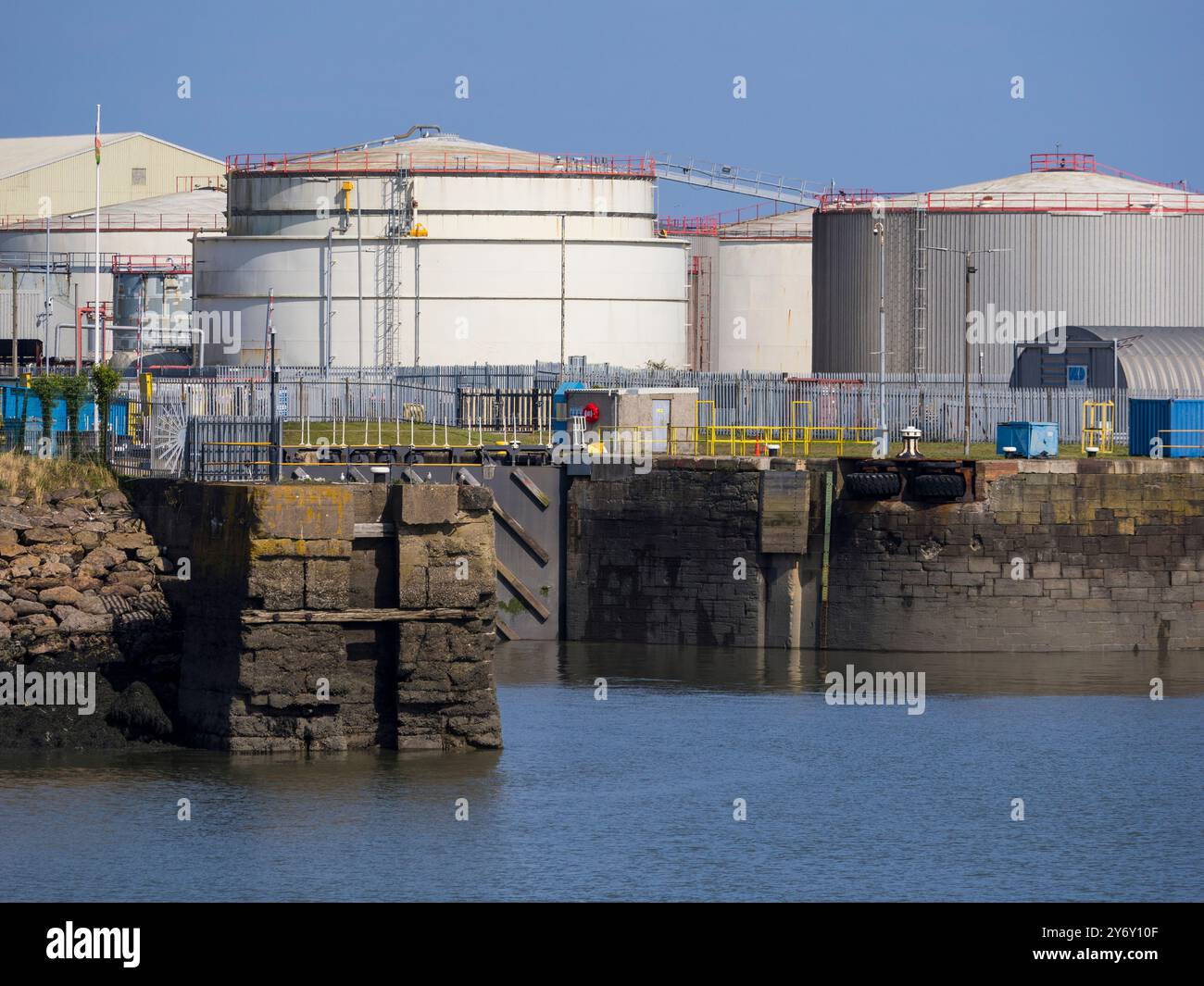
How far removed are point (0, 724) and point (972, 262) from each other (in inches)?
1986

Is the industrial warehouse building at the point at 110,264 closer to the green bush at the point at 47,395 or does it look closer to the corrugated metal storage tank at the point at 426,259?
the corrugated metal storage tank at the point at 426,259

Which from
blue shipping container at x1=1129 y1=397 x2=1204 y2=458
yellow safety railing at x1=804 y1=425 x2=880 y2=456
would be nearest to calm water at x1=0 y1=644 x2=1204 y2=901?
blue shipping container at x1=1129 y1=397 x2=1204 y2=458

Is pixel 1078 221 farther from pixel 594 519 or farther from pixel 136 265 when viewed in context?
pixel 136 265

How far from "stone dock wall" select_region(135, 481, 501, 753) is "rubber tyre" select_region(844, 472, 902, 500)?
17.5 meters

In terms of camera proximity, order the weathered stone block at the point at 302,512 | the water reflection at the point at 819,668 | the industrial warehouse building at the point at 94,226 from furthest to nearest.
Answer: the industrial warehouse building at the point at 94,226 → the water reflection at the point at 819,668 → the weathered stone block at the point at 302,512

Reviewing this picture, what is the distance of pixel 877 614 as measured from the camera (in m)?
54.1

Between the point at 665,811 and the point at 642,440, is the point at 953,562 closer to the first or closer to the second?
the point at 642,440

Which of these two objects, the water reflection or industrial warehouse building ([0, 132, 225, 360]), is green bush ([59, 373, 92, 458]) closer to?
the water reflection

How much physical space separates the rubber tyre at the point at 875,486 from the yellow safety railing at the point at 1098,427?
281 inches

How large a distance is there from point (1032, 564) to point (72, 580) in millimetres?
23772

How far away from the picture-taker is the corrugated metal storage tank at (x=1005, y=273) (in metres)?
82.1

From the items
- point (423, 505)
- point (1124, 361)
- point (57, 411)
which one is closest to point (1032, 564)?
point (1124, 361)

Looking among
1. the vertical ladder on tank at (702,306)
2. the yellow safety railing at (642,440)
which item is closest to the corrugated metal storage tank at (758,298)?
the vertical ladder on tank at (702,306)

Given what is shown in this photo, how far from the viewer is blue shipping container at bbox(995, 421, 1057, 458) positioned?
56.6m
